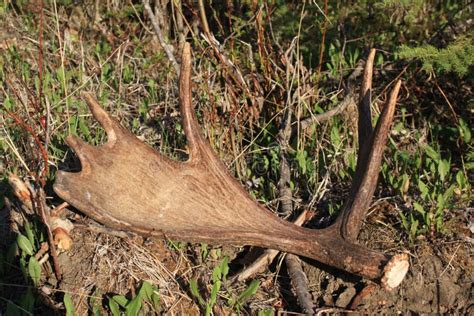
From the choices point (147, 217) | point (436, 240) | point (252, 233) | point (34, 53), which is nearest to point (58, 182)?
point (147, 217)

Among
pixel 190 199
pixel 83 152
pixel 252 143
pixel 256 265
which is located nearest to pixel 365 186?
pixel 256 265

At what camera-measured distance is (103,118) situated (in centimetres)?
319

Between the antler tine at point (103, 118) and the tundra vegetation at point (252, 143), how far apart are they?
332 millimetres

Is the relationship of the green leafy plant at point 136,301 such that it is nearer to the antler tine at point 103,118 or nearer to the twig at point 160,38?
the antler tine at point 103,118

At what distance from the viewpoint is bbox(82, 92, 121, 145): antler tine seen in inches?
123

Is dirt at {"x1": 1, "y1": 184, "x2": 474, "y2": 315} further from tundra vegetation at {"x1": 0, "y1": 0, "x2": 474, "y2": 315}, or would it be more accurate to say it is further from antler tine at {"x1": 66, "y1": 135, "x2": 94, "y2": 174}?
antler tine at {"x1": 66, "y1": 135, "x2": 94, "y2": 174}

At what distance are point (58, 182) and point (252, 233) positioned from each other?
94 centimetres

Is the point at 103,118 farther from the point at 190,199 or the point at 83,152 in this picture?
the point at 190,199

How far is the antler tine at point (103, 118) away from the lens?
3.14m

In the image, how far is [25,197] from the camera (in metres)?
3.57

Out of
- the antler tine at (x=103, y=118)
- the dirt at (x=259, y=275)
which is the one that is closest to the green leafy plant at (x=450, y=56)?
the dirt at (x=259, y=275)

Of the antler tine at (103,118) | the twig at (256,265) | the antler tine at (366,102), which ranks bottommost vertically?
the twig at (256,265)

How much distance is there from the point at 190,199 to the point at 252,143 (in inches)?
46.0

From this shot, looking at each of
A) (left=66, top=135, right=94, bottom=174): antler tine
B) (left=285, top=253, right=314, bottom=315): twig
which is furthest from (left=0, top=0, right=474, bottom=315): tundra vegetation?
(left=66, top=135, right=94, bottom=174): antler tine
